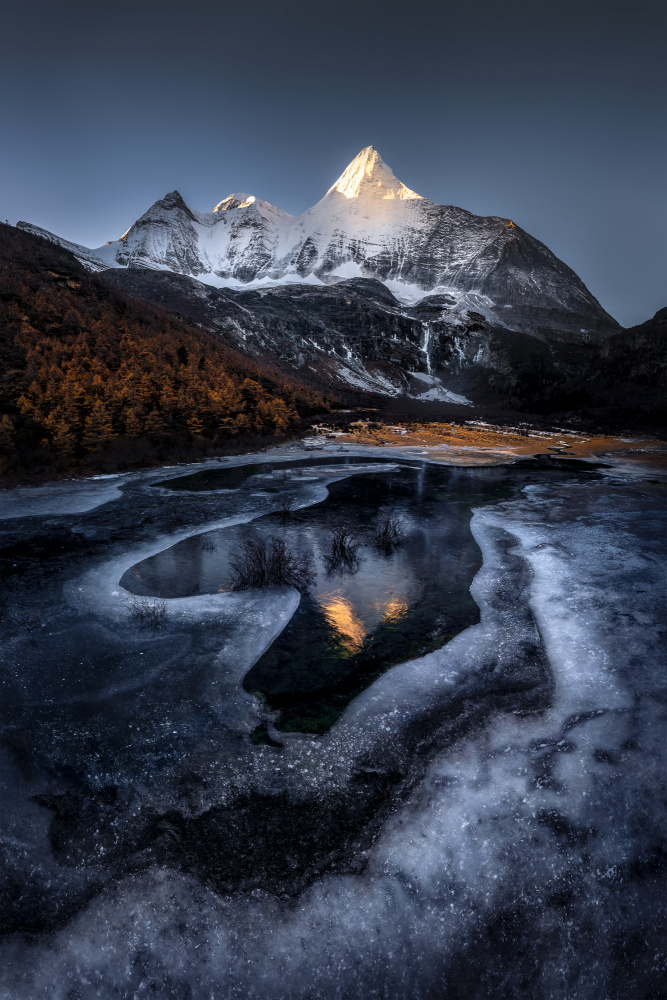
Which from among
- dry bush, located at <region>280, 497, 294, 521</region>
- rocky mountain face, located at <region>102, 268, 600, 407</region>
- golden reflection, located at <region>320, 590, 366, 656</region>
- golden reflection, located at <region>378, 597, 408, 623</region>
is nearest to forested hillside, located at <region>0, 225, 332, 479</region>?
dry bush, located at <region>280, 497, 294, 521</region>

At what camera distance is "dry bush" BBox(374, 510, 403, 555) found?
12.4 meters

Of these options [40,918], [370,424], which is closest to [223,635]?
[40,918]

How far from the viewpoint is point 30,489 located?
19.1 meters

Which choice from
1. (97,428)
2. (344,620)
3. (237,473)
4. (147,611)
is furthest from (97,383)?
(344,620)

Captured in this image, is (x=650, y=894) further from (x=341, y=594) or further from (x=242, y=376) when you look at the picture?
(x=242, y=376)

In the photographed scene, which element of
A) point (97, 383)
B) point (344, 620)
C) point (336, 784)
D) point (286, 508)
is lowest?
point (336, 784)

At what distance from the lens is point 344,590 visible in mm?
9945

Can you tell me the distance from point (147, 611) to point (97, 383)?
75.5ft

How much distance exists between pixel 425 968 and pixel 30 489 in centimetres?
2118

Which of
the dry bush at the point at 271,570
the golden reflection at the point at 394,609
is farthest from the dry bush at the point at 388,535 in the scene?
the golden reflection at the point at 394,609

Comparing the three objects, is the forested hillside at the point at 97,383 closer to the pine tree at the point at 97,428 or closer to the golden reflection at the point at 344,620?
the pine tree at the point at 97,428

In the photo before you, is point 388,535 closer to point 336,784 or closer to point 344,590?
point 344,590

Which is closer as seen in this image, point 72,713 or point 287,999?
point 287,999

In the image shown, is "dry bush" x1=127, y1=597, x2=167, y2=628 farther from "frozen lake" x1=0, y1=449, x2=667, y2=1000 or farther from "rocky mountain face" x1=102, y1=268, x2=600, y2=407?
"rocky mountain face" x1=102, y1=268, x2=600, y2=407
